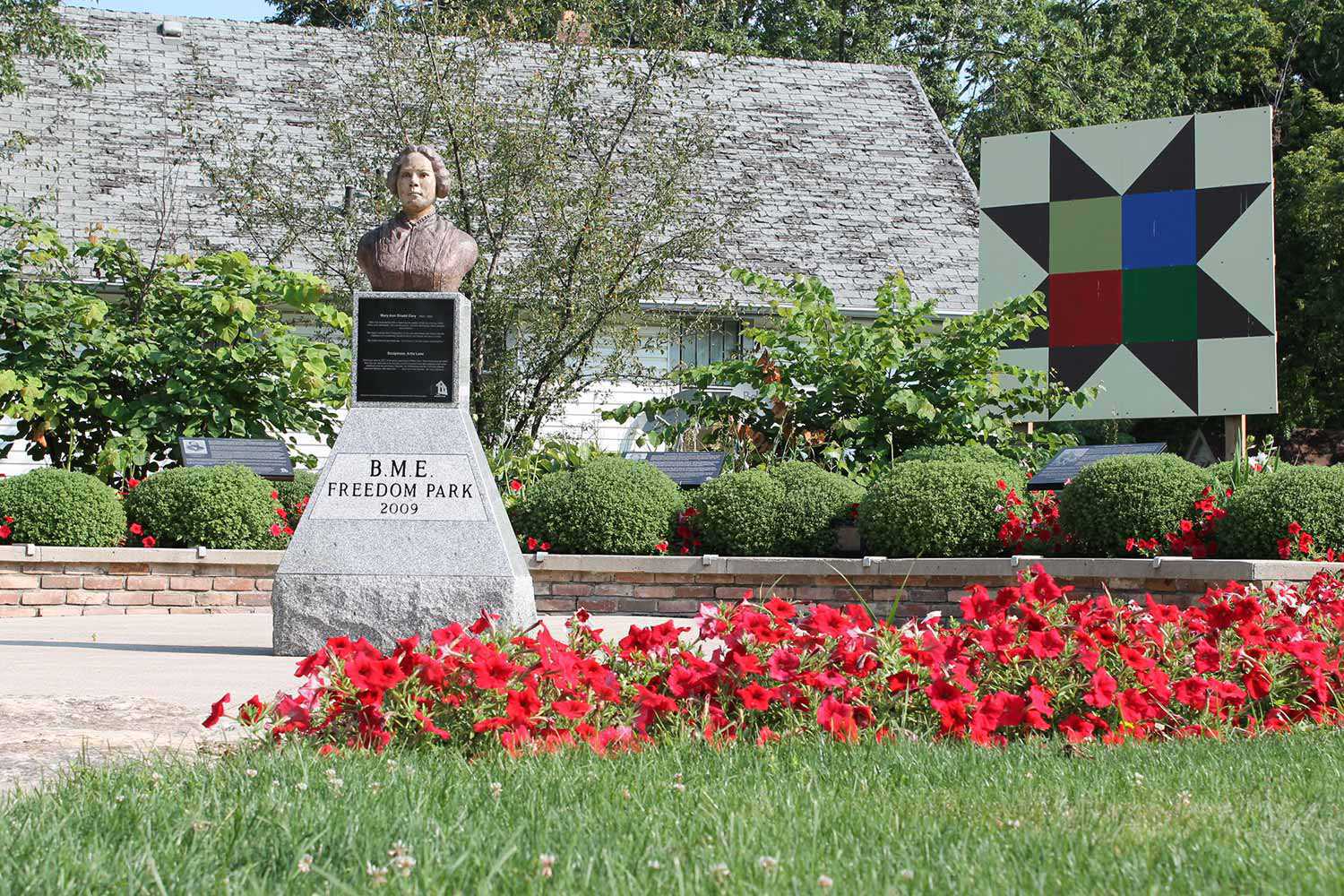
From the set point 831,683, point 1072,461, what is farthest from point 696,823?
point 1072,461

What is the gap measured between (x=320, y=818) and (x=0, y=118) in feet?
54.7

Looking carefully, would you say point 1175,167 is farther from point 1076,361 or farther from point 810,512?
point 810,512

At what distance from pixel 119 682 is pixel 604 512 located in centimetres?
469

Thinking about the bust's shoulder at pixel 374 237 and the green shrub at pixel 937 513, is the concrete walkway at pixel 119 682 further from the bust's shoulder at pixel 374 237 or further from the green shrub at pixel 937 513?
the bust's shoulder at pixel 374 237

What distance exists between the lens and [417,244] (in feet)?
24.5

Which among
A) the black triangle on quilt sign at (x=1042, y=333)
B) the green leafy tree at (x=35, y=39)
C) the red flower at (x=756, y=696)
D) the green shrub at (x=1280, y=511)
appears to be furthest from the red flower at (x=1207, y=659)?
the green leafy tree at (x=35, y=39)

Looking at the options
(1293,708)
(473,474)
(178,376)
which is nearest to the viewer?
(1293,708)

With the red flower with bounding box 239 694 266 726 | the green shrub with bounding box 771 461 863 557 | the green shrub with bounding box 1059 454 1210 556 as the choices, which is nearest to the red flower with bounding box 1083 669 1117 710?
the red flower with bounding box 239 694 266 726

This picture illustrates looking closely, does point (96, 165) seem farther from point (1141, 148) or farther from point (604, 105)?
point (1141, 148)

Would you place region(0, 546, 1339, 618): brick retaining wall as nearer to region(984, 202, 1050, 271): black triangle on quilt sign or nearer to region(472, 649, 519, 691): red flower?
region(984, 202, 1050, 271): black triangle on quilt sign

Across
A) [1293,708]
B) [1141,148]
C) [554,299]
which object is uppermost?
[1141,148]

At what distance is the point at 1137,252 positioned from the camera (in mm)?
11156

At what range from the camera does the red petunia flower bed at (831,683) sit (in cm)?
393

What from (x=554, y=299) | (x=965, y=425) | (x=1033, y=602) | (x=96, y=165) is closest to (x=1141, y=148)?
(x=965, y=425)
